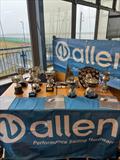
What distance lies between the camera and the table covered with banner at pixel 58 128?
1.07 m

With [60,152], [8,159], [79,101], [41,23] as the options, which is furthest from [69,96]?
[41,23]

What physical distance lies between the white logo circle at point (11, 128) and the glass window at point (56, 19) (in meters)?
1.63

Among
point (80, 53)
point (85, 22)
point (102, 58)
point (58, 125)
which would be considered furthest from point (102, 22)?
point (58, 125)

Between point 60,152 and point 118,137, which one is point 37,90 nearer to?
point 60,152

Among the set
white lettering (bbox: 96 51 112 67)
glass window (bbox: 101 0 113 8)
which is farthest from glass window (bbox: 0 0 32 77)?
glass window (bbox: 101 0 113 8)

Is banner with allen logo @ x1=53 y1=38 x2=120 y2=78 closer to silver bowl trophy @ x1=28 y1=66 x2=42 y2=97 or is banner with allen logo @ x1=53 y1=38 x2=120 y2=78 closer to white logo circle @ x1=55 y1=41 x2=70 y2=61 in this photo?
white logo circle @ x1=55 y1=41 x2=70 y2=61

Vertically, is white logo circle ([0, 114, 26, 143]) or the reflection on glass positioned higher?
the reflection on glass

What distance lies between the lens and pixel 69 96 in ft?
4.15

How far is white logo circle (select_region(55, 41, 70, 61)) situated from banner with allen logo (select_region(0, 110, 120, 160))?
1124mm

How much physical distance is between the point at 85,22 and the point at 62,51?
1.64 m

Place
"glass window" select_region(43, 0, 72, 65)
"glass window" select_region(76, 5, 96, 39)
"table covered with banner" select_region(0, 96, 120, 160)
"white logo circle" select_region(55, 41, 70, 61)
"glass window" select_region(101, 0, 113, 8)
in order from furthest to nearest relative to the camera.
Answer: "glass window" select_region(101, 0, 113, 8) < "glass window" select_region(76, 5, 96, 39) < "glass window" select_region(43, 0, 72, 65) < "white logo circle" select_region(55, 41, 70, 61) < "table covered with banner" select_region(0, 96, 120, 160)

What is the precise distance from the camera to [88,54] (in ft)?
5.73

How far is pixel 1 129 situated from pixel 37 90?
463 mm

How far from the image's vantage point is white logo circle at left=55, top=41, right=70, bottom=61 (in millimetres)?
2028
